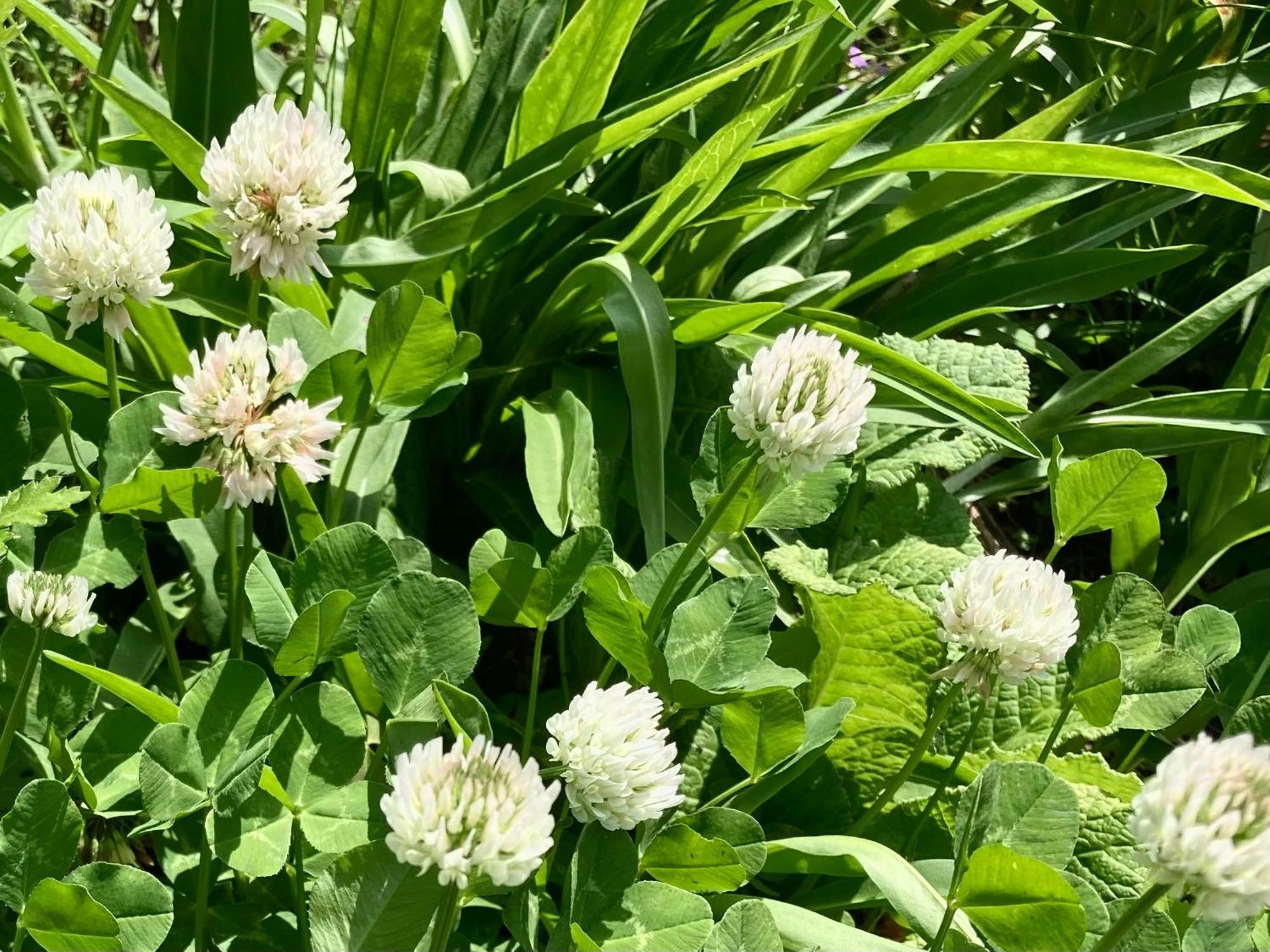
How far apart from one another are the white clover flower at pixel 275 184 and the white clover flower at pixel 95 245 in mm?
51

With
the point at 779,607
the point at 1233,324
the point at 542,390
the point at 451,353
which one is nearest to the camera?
the point at 451,353

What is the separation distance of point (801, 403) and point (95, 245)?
19.9 inches

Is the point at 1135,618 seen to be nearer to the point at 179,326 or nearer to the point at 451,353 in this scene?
the point at 451,353

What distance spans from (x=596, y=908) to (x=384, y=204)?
866mm

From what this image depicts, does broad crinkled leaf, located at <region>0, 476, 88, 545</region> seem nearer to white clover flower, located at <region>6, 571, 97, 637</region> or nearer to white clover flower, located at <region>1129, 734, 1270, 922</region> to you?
white clover flower, located at <region>6, 571, 97, 637</region>

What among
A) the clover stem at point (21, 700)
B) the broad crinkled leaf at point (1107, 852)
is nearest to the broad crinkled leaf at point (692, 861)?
the broad crinkled leaf at point (1107, 852)

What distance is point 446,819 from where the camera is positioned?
59cm

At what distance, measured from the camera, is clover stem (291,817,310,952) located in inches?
33.7

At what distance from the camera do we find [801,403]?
81 centimetres

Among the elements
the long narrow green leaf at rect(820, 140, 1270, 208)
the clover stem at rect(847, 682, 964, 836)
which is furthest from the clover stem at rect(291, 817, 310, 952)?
the long narrow green leaf at rect(820, 140, 1270, 208)

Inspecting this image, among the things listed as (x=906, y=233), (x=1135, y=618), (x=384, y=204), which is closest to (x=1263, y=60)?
(x=906, y=233)

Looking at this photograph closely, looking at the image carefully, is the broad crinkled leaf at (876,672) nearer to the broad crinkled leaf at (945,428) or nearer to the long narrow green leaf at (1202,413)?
the broad crinkled leaf at (945,428)

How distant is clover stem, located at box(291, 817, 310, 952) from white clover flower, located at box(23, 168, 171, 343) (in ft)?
1.29

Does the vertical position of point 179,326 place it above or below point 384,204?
below
